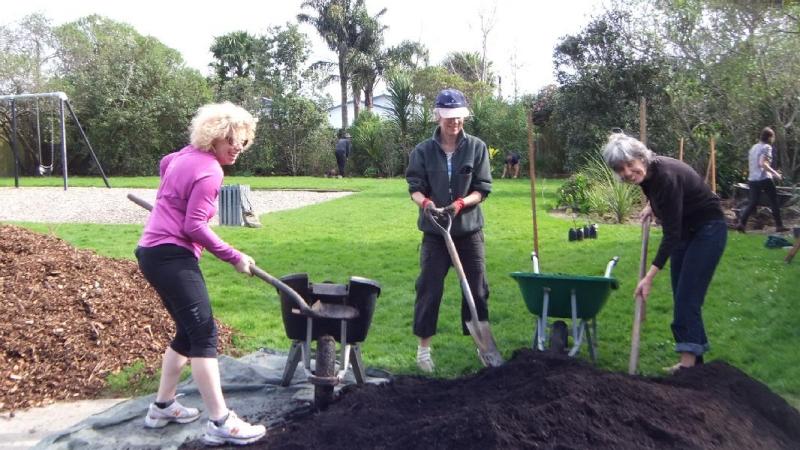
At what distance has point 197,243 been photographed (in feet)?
11.0

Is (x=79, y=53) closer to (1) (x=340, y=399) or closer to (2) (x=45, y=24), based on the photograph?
(2) (x=45, y=24)

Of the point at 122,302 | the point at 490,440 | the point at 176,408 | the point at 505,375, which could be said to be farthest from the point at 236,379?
the point at 490,440

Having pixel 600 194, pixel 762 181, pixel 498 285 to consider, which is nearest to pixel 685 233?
pixel 498 285

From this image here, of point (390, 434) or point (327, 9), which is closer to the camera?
point (390, 434)

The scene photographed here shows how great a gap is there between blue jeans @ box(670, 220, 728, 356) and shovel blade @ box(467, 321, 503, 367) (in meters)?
1.09

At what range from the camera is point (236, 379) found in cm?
434

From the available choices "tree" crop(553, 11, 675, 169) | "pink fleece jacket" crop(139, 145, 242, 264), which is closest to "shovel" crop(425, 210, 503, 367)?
"pink fleece jacket" crop(139, 145, 242, 264)

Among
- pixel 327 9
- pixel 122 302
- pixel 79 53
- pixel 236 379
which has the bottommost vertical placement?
pixel 236 379

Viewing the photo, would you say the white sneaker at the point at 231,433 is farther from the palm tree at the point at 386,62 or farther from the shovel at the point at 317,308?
the palm tree at the point at 386,62

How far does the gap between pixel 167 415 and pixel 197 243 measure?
100 centimetres

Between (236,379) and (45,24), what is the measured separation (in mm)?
36946

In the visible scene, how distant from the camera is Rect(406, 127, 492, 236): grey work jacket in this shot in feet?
14.8

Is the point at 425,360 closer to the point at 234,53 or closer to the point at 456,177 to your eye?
the point at 456,177

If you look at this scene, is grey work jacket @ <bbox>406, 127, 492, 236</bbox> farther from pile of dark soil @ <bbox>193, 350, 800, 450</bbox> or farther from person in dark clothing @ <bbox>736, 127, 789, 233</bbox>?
person in dark clothing @ <bbox>736, 127, 789, 233</bbox>
